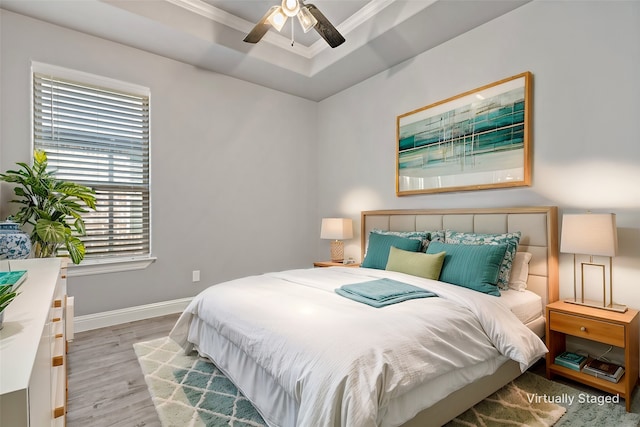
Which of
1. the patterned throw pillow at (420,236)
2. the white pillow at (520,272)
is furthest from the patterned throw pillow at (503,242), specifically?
the patterned throw pillow at (420,236)

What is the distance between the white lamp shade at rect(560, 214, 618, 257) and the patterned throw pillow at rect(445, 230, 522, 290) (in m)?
0.32

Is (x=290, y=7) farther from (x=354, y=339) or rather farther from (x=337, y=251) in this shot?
(x=337, y=251)

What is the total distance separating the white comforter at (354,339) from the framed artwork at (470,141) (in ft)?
4.07

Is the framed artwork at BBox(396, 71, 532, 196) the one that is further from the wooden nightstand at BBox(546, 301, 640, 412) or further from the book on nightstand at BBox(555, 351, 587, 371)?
the book on nightstand at BBox(555, 351, 587, 371)

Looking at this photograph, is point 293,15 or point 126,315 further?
point 126,315

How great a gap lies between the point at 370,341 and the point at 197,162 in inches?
123

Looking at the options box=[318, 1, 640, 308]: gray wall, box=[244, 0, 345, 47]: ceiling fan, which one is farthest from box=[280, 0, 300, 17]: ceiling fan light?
box=[318, 1, 640, 308]: gray wall

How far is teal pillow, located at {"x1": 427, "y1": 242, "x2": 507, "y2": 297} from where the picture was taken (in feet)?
7.38

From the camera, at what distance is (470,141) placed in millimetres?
3004

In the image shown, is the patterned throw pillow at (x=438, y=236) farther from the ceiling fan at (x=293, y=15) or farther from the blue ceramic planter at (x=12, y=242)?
the blue ceramic planter at (x=12, y=242)

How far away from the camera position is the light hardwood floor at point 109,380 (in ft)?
5.87

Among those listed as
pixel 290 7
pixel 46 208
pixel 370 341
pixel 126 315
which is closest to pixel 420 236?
pixel 370 341

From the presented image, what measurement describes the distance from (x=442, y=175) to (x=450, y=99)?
740mm

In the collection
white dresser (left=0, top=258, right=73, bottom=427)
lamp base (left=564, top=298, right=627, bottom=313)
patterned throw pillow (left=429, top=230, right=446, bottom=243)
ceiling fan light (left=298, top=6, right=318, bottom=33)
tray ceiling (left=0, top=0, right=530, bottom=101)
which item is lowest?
lamp base (left=564, top=298, right=627, bottom=313)
